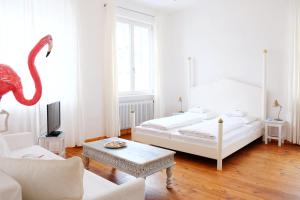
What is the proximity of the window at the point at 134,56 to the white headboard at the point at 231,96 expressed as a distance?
44.7 inches

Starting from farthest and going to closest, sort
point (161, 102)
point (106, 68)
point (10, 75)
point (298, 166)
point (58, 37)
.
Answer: point (161, 102), point (106, 68), point (58, 37), point (298, 166), point (10, 75)

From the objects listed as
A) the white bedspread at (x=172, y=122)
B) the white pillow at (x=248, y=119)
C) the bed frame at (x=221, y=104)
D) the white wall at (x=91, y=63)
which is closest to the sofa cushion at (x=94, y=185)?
the bed frame at (x=221, y=104)

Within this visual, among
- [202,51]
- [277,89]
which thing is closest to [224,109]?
[277,89]

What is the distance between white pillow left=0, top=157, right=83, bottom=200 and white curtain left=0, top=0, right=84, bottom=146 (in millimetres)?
2644

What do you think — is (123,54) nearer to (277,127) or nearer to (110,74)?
(110,74)

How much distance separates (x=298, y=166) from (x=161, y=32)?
3.89 m

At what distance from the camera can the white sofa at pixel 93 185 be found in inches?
47.7

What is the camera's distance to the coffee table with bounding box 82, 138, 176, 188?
85.6 inches

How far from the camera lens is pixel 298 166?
120 inches

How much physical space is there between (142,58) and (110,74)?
122 centimetres

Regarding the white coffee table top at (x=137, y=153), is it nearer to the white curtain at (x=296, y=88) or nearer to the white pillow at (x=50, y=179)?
the white pillow at (x=50, y=179)

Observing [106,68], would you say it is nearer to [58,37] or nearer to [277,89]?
[58,37]

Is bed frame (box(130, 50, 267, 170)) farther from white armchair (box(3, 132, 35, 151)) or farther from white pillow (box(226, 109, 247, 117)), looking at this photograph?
white armchair (box(3, 132, 35, 151))

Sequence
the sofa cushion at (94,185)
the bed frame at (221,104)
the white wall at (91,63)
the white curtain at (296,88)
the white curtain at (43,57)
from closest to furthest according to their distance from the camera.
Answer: the sofa cushion at (94,185) → the bed frame at (221,104) → the white curtain at (43,57) → the white curtain at (296,88) → the white wall at (91,63)
